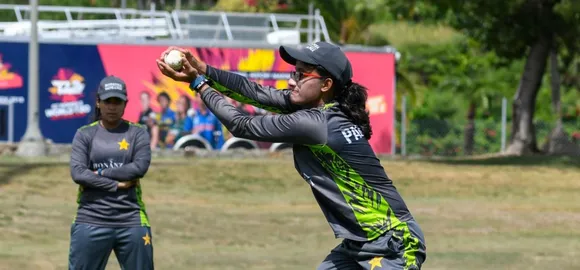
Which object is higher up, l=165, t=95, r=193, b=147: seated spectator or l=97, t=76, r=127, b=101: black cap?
l=97, t=76, r=127, b=101: black cap

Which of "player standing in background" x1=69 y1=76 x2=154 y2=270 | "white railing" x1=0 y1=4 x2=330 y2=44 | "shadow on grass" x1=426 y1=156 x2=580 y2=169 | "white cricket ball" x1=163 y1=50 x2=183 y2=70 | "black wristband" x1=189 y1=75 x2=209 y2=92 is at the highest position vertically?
"white railing" x1=0 y1=4 x2=330 y2=44

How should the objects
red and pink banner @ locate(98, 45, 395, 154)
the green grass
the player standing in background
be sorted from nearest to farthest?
1. the player standing in background
2. red and pink banner @ locate(98, 45, 395, 154)
3. the green grass

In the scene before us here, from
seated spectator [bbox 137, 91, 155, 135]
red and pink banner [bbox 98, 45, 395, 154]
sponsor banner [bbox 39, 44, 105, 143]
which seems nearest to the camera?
sponsor banner [bbox 39, 44, 105, 143]

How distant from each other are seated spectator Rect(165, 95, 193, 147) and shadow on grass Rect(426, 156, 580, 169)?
282 inches

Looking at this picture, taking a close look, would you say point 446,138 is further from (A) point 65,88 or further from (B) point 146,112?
(A) point 65,88

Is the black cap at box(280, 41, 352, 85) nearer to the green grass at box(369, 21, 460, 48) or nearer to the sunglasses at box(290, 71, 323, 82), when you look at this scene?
the sunglasses at box(290, 71, 323, 82)

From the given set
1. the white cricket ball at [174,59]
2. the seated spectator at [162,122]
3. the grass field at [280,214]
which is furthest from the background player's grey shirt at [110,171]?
the seated spectator at [162,122]

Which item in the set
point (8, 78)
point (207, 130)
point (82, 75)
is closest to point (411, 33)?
point (207, 130)

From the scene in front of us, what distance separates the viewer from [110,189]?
8414 millimetres

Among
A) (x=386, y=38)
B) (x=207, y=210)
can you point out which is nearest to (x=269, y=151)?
(x=207, y=210)

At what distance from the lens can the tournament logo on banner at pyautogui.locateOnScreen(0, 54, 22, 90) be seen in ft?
99.8

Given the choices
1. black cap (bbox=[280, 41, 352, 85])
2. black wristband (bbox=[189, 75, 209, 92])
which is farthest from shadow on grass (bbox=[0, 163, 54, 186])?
black cap (bbox=[280, 41, 352, 85])

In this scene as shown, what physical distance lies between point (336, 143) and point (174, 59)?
89 centimetres

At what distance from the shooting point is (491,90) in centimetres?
4762
